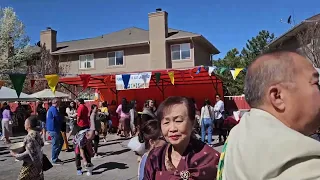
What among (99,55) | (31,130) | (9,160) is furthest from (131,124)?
(99,55)

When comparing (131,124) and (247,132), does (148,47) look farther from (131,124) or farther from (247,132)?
(247,132)

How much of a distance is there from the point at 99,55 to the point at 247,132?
28562 mm

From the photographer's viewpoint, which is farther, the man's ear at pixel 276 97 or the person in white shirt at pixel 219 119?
the person in white shirt at pixel 219 119

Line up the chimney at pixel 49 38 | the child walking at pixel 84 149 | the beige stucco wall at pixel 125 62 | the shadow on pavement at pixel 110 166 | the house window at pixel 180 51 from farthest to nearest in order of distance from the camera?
the chimney at pixel 49 38 < the beige stucco wall at pixel 125 62 < the house window at pixel 180 51 < the shadow on pavement at pixel 110 166 < the child walking at pixel 84 149

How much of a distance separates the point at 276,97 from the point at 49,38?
32.8 m

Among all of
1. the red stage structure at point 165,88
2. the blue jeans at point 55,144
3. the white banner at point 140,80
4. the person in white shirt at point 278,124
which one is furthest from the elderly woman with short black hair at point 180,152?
the red stage structure at point 165,88

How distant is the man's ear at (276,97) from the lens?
0.96 meters

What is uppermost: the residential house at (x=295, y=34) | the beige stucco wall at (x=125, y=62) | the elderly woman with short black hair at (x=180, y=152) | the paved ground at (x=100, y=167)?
the residential house at (x=295, y=34)

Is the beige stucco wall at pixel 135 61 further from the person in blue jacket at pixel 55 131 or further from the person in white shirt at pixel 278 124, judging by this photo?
the person in white shirt at pixel 278 124

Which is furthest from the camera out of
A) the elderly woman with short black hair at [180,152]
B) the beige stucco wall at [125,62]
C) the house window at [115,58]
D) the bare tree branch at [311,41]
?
the house window at [115,58]

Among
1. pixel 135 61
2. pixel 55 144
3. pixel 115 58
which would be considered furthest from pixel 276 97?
pixel 115 58

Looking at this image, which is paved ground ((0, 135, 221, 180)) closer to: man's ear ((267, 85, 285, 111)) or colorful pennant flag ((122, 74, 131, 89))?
colorful pennant flag ((122, 74, 131, 89))

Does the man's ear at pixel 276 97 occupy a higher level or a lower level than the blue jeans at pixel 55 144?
higher

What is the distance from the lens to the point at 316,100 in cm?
94
